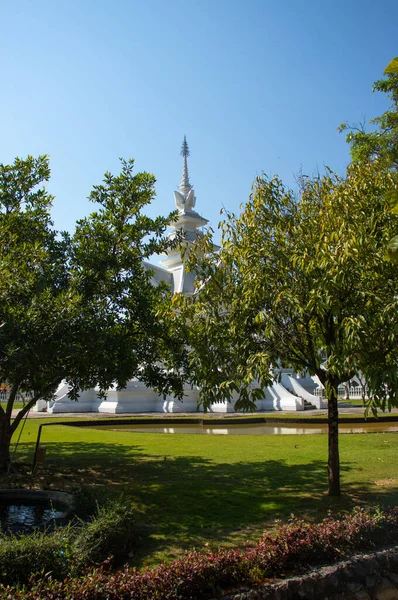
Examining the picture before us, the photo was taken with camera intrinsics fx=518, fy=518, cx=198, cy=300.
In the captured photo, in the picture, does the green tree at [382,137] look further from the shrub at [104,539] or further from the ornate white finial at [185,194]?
the ornate white finial at [185,194]

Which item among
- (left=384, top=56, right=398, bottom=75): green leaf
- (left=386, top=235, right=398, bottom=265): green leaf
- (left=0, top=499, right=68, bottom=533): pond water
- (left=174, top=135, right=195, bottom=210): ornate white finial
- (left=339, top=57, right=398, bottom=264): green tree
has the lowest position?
(left=0, top=499, right=68, bottom=533): pond water

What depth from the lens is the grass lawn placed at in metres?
7.52

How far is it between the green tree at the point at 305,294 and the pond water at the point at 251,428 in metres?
11.7

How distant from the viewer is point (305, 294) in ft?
26.7

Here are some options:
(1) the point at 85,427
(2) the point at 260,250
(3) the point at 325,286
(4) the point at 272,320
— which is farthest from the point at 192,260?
(1) the point at 85,427

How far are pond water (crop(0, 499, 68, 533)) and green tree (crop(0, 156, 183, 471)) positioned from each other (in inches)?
83.2

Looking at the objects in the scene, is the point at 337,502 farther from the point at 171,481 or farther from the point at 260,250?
the point at 260,250

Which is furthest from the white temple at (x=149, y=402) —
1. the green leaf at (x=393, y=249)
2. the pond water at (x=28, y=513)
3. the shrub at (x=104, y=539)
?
the green leaf at (x=393, y=249)

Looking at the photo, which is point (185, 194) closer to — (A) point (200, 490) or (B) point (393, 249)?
(A) point (200, 490)

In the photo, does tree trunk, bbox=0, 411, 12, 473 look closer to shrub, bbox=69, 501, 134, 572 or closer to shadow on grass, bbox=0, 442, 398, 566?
shadow on grass, bbox=0, 442, 398, 566

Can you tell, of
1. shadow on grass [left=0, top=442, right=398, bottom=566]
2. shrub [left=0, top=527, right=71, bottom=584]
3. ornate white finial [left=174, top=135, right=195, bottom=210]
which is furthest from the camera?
ornate white finial [left=174, top=135, right=195, bottom=210]

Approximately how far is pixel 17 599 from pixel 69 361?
561 centimetres

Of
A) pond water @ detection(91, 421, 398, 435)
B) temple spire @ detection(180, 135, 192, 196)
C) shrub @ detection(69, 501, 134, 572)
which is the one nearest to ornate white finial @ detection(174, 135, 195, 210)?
temple spire @ detection(180, 135, 192, 196)

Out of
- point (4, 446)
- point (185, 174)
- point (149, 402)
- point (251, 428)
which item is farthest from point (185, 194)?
point (4, 446)
